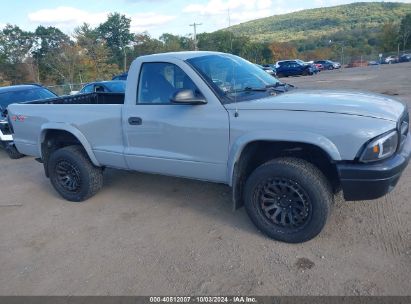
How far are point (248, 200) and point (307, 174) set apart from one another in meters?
0.66

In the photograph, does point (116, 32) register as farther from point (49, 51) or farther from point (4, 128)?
point (4, 128)

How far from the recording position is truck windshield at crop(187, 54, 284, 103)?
3.72 metres

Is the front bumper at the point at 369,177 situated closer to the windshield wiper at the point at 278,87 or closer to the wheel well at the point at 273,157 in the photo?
the wheel well at the point at 273,157

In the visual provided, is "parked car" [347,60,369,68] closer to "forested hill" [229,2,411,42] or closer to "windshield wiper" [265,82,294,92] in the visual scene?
"forested hill" [229,2,411,42]

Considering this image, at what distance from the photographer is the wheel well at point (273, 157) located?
11.2ft

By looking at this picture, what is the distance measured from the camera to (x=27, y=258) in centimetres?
368

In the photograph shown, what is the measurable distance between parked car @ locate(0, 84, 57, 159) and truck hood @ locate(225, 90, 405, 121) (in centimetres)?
624

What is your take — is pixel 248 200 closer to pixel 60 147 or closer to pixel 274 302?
pixel 274 302

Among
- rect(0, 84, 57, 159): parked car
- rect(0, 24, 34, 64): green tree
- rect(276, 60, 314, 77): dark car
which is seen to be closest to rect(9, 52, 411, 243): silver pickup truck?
rect(0, 84, 57, 159): parked car

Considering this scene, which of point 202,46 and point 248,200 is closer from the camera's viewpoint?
point 248,200

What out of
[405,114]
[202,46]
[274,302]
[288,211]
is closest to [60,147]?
[288,211]

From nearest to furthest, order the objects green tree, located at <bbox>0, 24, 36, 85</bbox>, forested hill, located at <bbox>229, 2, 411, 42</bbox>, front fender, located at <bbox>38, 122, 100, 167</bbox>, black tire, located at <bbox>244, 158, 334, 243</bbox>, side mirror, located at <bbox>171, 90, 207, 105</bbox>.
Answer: black tire, located at <bbox>244, 158, 334, 243</bbox> → side mirror, located at <bbox>171, 90, 207, 105</bbox> → front fender, located at <bbox>38, 122, 100, 167</bbox> → green tree, located at <bbox>0, 24, 36, 85</bbox> → forested hill, located at <bbox>229, 2, 411, 42</bbox>

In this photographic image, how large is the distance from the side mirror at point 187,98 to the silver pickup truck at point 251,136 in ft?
0.03

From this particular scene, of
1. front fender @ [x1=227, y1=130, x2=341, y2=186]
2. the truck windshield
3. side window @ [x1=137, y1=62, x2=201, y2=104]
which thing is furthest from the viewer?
side window @ [x1=137, y1=62, x2=201, y2=104]
